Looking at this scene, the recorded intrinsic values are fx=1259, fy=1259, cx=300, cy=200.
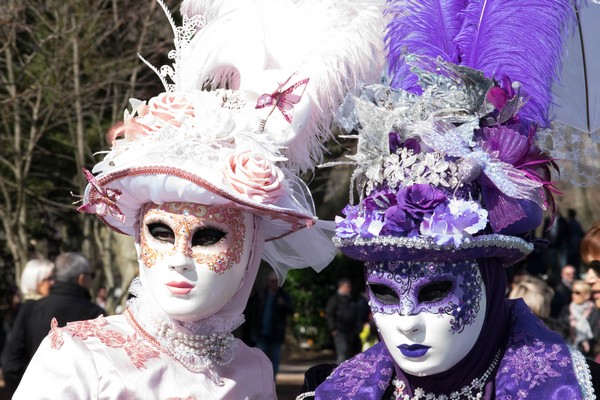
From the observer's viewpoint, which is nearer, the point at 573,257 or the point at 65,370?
the point at 65,370

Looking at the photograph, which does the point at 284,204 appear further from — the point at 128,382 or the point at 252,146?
the point at 128,382

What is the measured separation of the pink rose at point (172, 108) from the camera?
434 centimetres

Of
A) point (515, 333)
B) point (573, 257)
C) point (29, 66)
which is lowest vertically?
point (573, 257)

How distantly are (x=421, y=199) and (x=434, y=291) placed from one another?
0.91 ft

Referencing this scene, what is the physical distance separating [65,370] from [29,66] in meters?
7.03

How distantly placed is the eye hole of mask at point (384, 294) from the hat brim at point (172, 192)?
58 centimetres

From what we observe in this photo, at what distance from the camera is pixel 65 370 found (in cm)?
417

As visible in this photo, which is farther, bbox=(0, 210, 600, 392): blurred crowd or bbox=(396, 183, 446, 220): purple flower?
bbox=(0, 210, 600, 392): blurred crowd

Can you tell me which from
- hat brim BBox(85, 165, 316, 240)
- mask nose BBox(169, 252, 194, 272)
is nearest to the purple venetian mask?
hat brim BBox(85, 165, 316, 240)

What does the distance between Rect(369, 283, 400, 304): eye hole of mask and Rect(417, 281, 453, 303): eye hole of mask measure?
0.07m

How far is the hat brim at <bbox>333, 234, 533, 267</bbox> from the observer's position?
3689mm

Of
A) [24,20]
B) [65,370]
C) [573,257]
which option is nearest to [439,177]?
[65,370]

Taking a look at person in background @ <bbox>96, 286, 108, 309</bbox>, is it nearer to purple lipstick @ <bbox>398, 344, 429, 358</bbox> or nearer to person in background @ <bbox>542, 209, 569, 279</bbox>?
person in background @ <bbox>542, 209, 569, 279</bbox>

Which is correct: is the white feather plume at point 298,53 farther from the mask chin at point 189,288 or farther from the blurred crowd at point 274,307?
the blurred crowd at point 274,307
